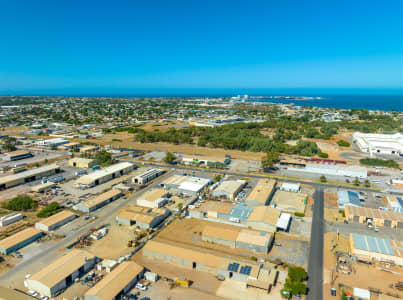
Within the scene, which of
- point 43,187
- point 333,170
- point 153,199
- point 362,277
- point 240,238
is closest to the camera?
point 362,277

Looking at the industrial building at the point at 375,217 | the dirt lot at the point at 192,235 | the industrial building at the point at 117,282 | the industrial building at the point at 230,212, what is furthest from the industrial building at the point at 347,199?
the industrial building at the point at 117,282

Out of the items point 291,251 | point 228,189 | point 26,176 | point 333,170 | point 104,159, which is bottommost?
point 291,251

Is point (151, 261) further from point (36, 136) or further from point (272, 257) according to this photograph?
point (36, 136)

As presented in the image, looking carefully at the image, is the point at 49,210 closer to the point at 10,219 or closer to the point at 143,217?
the point at 10,219

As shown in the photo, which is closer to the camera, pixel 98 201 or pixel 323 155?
pixel 98 201

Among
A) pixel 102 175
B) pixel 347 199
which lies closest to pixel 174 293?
pixel 347 199

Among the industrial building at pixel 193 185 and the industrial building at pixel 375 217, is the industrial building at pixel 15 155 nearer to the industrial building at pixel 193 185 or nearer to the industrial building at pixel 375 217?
the industrial building at pixel 193 185

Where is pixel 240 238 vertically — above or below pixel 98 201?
below
